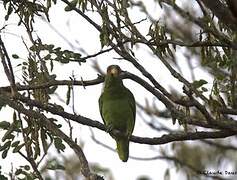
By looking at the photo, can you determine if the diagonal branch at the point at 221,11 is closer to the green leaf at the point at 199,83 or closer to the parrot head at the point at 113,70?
the green leaf at the point at 199,83

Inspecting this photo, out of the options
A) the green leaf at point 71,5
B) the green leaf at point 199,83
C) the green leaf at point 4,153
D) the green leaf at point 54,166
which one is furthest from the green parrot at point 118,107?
the green leaf at point 199,83

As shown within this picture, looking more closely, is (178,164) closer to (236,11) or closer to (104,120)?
(104,120)

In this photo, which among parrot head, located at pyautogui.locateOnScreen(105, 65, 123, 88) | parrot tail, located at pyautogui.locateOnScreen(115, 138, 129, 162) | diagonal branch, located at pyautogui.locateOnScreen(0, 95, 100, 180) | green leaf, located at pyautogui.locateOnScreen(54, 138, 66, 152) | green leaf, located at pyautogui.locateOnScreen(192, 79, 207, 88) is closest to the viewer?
diagonal branch, located at pyautogui.locateOnScreen(0, 95, 100, 180)

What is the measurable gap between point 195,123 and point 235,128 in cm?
20

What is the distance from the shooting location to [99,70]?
4.83 metres

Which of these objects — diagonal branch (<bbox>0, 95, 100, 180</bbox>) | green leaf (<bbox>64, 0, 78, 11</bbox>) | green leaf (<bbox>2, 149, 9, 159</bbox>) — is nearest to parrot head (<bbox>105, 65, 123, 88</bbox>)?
green leaf (<bbox>64, 0, 78, 11</bbox>)

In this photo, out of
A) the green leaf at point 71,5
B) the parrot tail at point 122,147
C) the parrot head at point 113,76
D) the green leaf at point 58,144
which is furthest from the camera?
the parrot tail at point 122,147

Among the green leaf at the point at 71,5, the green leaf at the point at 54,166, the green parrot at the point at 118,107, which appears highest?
the green leaf at the point at 71,5

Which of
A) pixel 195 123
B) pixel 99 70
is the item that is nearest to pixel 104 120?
pixel 99 70

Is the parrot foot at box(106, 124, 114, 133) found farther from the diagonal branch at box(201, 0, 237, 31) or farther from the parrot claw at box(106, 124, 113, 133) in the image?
the diagonal branch at box(201, 0, 237, 31)

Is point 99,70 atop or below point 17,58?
atop

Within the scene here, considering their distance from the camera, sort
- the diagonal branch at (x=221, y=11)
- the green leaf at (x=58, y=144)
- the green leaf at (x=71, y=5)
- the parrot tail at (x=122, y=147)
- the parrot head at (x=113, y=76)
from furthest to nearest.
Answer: the parrot tail at (x=122, y=147), the parrot head at (x=113, y=76), the green leaf at (x=71, y=5), the green leaf at (x=58, y=144), the diagonal branch at (x=221, y=11)

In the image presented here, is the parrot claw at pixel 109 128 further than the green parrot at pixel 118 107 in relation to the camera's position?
No

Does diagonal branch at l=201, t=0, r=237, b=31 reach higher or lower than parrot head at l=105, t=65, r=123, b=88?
lower
